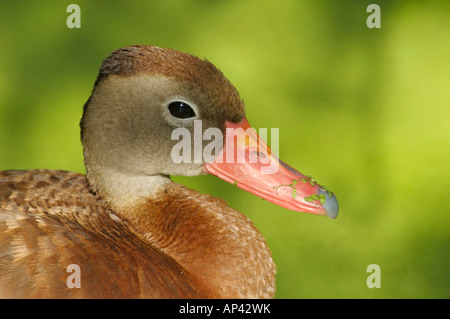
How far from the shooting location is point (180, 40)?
2.17 meters

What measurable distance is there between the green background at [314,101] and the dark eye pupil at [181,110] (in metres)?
0.76

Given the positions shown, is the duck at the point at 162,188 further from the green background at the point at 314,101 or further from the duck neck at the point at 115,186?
the green background at the point at 314,101

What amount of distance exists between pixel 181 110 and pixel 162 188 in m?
0.20

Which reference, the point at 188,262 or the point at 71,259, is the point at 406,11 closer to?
the point at 188,262

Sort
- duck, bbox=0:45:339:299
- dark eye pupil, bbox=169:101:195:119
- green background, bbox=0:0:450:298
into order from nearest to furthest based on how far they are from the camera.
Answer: duck, bbox=0:45:339:299 < dark eye pupil, bbox=169:101:195:119 < green background, bbox=0:0:450:298

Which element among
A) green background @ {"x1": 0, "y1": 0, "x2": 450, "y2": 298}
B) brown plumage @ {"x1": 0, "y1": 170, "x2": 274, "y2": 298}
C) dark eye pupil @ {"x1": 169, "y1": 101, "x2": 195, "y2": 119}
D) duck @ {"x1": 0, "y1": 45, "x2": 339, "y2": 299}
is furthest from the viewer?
green background @ {"x1": 0, "y1": 0, "x2": 450, "y2": 298}

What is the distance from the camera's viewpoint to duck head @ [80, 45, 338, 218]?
1136 mm

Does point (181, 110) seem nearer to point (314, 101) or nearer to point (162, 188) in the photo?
point (162, 188)

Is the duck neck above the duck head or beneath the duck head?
beneath

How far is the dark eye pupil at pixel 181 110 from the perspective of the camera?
45.4 inches

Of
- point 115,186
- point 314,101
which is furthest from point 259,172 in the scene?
point 314,101

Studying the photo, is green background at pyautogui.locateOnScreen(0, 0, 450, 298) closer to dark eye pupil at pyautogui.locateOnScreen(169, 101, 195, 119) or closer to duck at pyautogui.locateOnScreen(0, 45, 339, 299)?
duck at pyautogui.locateOnScreen(0, 45, 339, 299)

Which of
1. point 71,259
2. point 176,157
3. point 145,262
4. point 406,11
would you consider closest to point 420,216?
point 406,11

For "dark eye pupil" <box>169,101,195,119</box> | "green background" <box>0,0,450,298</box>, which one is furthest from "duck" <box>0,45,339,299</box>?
"green background" <box>0,0,450,298</box>
